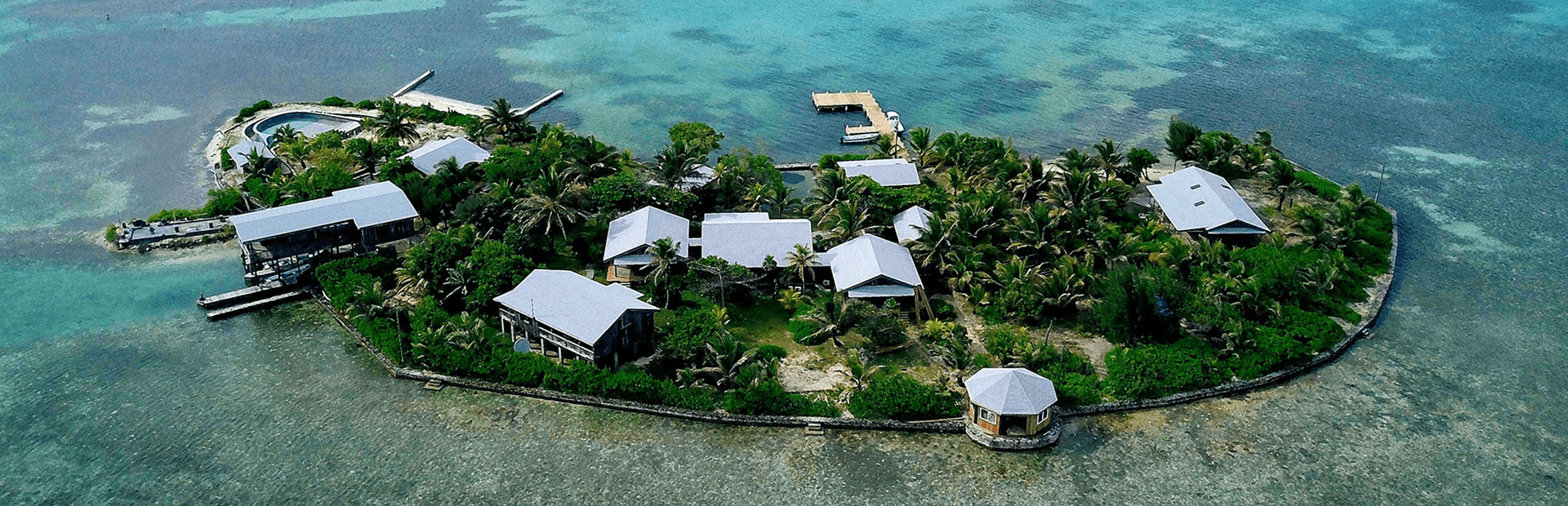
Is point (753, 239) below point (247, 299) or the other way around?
the other way around

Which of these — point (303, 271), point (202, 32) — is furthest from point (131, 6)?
point (303, 271)

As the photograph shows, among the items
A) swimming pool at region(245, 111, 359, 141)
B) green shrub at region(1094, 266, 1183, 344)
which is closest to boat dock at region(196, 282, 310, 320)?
swimming pool at region(245, 111, 359, 141)

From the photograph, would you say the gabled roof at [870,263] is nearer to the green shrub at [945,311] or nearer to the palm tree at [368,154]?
the green shrub at [945,311]

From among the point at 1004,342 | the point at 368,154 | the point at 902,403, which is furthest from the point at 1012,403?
the point at 368,154

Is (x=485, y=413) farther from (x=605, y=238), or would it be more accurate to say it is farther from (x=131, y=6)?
(x=131, y=6)

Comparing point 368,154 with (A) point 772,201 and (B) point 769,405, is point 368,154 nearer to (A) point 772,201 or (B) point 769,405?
(A) point 772,201

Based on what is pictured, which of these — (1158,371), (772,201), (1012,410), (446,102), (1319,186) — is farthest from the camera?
(446,102)
